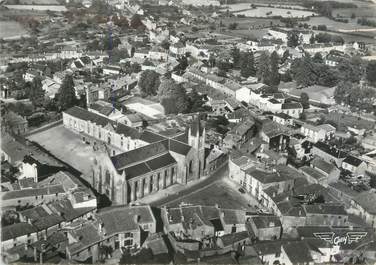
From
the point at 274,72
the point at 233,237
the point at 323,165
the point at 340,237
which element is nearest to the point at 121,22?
the point at 274,72

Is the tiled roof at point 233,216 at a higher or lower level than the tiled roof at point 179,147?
lower

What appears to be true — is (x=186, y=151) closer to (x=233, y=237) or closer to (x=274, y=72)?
(x=233, y=237)

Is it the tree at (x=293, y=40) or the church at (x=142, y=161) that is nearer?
the church at (x=142, y=161)

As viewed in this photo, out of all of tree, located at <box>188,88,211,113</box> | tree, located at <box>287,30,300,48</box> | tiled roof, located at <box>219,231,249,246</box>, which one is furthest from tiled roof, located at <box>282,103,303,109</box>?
tree, located at <box>287,30,300,48</box>

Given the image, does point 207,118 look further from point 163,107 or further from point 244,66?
point 244,66

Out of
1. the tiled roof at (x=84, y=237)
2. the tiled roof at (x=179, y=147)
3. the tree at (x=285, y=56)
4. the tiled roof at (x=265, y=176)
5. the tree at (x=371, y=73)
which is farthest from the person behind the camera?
the tree at (x=285, y=56)

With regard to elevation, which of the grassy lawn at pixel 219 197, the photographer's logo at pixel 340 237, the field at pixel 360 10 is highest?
the field at pixel 360 10

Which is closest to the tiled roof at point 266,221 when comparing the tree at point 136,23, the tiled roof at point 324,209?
the tiled roof at point 324,209

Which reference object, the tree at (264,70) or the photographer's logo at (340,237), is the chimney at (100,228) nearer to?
the photographer's logo at (340,237)
